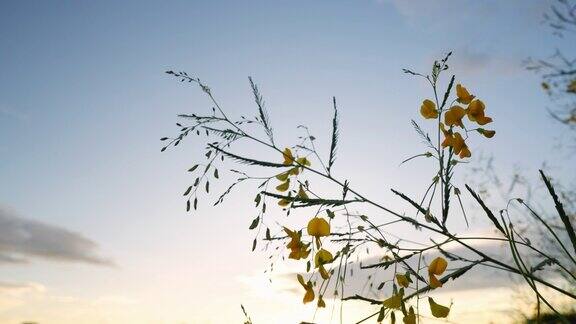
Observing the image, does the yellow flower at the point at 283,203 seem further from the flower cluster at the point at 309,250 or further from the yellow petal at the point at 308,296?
the yellow petal at the point at 308,296

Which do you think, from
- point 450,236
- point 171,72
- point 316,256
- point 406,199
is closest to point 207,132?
point 171,72

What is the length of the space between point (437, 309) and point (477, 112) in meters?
0.74

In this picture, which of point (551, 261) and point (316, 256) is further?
point (316, 256)

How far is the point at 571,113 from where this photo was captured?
7020mm

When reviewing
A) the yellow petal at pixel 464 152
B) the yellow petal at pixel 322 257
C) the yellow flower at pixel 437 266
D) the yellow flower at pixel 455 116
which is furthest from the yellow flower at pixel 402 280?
the yellow flower at pixel 455 116

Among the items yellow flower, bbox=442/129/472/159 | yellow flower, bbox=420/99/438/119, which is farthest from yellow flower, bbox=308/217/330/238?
yellow flower, bbox=420/99/438/119

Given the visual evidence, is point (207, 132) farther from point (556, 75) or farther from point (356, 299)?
point (556, 75)

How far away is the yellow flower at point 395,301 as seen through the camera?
1.17 metres

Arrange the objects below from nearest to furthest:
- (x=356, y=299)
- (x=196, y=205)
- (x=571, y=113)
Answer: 1. (x=356, y=299)
2. (x=196, y=205)
3. (x=571, y=113)

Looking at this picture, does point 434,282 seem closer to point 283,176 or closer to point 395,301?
point 395,301

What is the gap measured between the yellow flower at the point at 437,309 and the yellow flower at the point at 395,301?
100 millimetres

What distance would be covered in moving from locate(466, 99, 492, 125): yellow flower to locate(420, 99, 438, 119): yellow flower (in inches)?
5.9

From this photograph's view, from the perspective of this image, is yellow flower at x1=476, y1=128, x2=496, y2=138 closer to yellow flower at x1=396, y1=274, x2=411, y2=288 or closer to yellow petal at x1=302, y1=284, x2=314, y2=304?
yellow flower at x1=396, y1=274, x2=411, y2=288

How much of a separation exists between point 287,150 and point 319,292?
63cm
